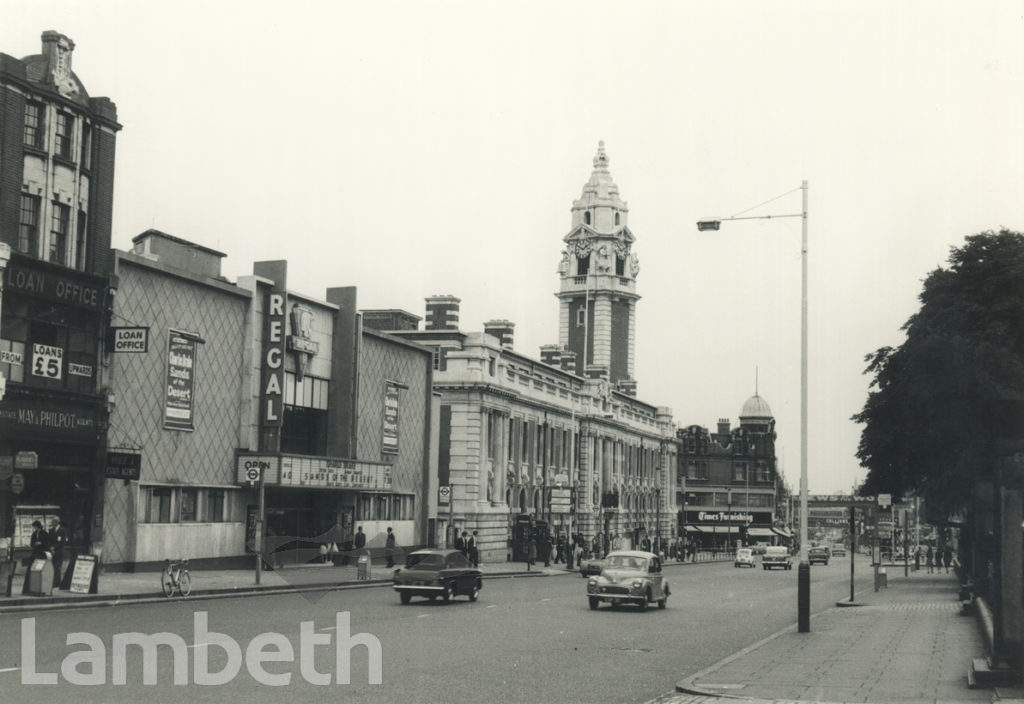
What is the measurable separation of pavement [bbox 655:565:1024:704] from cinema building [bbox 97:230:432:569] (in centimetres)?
1815

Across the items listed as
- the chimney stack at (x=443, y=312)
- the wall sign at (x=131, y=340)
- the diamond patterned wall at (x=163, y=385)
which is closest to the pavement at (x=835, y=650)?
the diamond patterned wall at (x=163, y=385)

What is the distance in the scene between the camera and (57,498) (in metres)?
34.9

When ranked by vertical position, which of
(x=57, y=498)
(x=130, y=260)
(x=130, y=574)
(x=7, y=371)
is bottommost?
(x=130, y=574)

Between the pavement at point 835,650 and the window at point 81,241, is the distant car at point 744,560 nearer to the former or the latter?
the pavement at point 835,650

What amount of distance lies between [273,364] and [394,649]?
88.4 feet

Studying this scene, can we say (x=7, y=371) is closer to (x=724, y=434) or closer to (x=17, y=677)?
(x=17, y=677)

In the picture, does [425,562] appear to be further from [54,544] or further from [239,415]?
[239,415]

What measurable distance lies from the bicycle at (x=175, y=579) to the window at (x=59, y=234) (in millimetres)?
10554

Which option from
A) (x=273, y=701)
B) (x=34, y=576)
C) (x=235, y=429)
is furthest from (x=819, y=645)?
(x=235, y=429)

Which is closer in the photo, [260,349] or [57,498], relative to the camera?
[57,498]

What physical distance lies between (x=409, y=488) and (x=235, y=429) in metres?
15.7

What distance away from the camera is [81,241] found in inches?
1441

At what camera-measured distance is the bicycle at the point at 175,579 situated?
29641 mm

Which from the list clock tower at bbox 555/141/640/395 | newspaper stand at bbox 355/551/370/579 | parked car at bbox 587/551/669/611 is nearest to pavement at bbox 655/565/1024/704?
parked car at bbox 587/551/669/611
